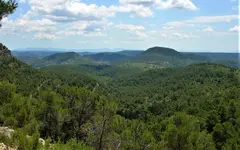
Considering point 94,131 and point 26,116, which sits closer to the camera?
point 94,131

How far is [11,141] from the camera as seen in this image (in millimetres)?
14312

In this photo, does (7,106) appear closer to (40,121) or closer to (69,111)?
(40,121)

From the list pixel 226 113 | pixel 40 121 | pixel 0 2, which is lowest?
pixel 226 113

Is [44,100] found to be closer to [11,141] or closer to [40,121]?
[40,121]

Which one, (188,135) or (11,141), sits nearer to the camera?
(11,141)

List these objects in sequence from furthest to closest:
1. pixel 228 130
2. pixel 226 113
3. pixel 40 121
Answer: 1. pixel 226 113
2. pixel 228 130
3. pixel 40 121

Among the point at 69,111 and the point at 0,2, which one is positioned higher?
the point at 0,2

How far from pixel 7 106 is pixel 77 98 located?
7632mm

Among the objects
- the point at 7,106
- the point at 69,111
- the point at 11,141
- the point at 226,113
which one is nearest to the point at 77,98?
the point at 69,111

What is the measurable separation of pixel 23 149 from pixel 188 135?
20.7 m

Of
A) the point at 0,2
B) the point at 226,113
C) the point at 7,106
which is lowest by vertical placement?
the point at 226,113

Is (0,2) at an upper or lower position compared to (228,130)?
upper

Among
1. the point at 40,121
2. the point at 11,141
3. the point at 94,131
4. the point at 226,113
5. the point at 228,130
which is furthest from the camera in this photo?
the point at 226,113

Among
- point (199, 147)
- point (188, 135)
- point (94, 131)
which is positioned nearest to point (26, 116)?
point (94, 131)
